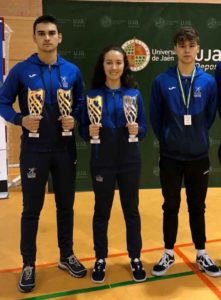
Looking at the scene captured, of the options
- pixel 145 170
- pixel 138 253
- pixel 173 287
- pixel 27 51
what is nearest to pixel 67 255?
pixel 138 253

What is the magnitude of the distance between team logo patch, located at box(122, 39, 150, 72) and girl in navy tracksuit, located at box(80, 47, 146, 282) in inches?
88.9

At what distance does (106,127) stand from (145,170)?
2.64 metres

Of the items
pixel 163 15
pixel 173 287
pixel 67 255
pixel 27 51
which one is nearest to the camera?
pixel 173 287

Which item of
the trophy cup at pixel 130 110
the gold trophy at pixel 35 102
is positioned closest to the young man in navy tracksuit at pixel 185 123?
the trophy cup at pixel 130 110

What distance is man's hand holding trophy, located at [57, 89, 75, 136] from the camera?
2535 millimetres

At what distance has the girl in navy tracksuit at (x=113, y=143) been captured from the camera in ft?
8.58

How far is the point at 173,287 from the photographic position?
2.77 metres

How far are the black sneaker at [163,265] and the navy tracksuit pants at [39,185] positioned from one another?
76 cm

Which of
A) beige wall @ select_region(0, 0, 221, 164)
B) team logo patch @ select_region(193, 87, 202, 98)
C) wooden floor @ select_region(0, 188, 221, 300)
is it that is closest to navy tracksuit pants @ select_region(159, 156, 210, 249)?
wooden floor @ select_region(0, 188, 221, 300)

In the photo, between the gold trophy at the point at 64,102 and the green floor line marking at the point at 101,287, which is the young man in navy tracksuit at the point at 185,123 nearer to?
the green floor line marking at the point at 101,287

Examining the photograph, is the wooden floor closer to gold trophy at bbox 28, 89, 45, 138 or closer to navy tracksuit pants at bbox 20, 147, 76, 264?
navy tracksuit pants at bbox 20, 147, 76, 264

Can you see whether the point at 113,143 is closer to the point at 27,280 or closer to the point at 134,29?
the point at 27,280

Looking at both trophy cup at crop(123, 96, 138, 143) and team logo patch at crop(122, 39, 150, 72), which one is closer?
trophy cup at crop(123, 96, 138, 143)

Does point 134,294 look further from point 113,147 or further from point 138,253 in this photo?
point 113,147
